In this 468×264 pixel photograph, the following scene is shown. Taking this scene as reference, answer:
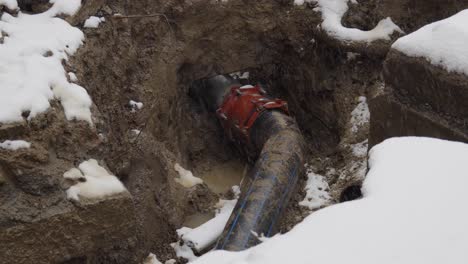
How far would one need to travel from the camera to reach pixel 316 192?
5.72 m

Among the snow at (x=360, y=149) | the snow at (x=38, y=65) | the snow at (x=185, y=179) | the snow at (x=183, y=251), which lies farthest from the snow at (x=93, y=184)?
the snow at (x=360, y=149)

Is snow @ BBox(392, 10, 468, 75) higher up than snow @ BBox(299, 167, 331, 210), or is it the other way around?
snow @ BBox(392, 10, 468, 75)

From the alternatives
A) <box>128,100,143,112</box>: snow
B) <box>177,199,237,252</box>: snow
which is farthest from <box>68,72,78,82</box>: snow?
<box>177,199,237,252</box>: snow

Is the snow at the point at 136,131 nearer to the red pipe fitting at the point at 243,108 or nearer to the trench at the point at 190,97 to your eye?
the trench at the point at 190,97

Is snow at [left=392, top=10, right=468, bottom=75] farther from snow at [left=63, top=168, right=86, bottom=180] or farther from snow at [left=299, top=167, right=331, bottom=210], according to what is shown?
snow at [left=63, top=168, right=86, bottom=180]

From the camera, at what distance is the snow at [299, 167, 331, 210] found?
218 inches

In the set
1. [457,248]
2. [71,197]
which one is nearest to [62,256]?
[71,197]

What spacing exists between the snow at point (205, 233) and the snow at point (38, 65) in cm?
176

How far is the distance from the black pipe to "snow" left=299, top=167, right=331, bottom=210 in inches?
9.6

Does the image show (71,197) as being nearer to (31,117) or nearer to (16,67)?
(31,117)

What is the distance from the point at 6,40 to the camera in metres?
4.45

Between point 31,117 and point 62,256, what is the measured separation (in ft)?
3.48

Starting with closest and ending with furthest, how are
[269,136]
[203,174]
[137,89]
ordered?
[137,89], [269,136], [203,174]

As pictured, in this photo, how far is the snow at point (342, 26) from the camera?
20.0 ft
